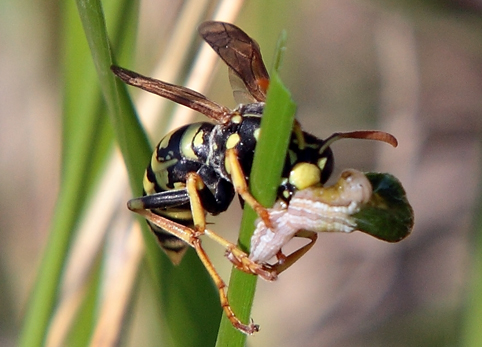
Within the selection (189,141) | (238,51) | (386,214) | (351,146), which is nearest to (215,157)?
(189,141)

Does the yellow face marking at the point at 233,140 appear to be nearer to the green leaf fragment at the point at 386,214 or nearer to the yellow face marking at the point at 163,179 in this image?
the yellow face marking at the point at 163,179

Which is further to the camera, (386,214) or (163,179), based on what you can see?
(163,179)

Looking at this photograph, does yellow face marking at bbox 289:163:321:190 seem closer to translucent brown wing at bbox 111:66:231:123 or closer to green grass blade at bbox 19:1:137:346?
translucent brown wing at bbox 111:66:231:123

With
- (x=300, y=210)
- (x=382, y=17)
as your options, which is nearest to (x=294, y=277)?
(x=382, y=17)

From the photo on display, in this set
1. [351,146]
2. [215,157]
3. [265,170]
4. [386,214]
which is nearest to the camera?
[265,170]

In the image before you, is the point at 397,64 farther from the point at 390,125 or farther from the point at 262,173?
the point at 262,173

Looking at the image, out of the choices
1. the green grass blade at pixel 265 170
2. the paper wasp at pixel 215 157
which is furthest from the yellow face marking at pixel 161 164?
the green grass blade at pixel 265 170

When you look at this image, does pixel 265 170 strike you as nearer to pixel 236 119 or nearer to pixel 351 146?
pixel 236 119
